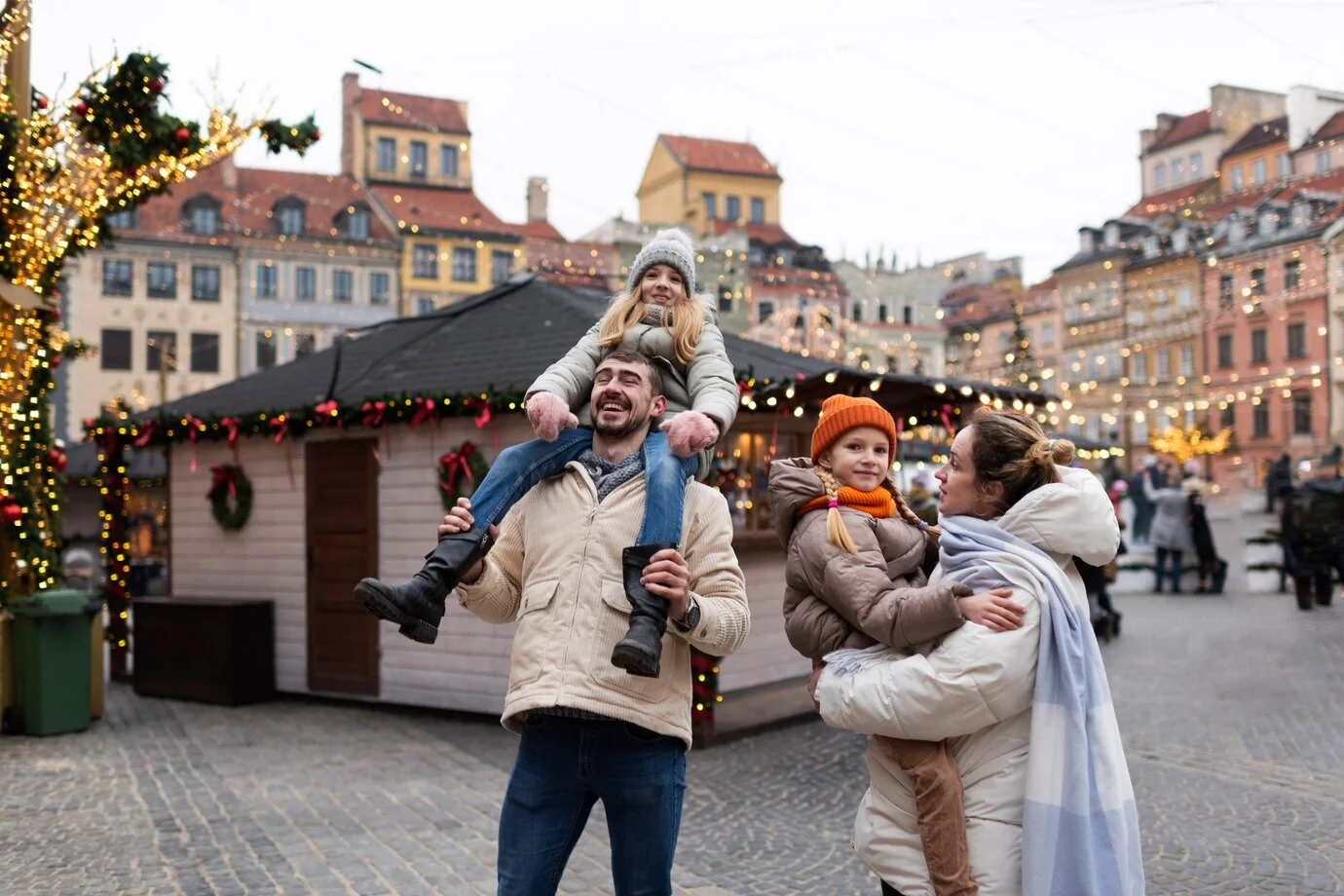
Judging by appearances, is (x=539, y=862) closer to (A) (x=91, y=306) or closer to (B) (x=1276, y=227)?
(B) (x=1276, y=227)

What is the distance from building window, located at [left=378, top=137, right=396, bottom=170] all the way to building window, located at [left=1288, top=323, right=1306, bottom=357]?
37.9m

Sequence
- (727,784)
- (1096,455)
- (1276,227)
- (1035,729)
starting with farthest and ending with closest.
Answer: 1. (1276,227)
2. (1096,455)
3. (727,784)
4. (1035,729)

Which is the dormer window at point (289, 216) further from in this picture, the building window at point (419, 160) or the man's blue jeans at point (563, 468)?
the man's blue jeans at point (563, 468)

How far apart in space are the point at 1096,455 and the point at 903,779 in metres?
15.8

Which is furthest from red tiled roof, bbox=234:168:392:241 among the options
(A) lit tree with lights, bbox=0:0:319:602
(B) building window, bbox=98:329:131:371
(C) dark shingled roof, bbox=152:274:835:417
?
(A) lit tree with lights, bbox=0:0:319:602

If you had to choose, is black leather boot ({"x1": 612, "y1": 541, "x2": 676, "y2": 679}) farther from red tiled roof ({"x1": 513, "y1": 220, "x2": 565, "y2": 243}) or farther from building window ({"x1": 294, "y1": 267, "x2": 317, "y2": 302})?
building window ({"x1": 294, "y1": 267, "x2": 317, "y2": 302})

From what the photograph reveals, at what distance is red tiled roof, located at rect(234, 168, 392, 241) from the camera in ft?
157

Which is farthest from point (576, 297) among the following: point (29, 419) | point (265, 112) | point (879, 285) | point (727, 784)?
point (879, 285)

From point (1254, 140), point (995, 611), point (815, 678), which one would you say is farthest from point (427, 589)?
point (1254, 140)

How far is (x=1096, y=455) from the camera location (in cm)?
1761

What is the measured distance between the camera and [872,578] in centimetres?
285

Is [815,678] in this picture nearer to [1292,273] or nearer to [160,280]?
[1292,273]

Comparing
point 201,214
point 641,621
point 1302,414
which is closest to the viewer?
point 641,621

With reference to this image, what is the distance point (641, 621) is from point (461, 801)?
4.59m
